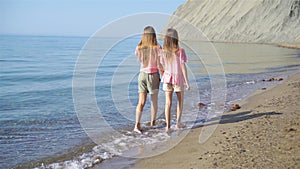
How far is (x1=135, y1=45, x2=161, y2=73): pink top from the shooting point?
7027mm

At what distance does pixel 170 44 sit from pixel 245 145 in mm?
2572

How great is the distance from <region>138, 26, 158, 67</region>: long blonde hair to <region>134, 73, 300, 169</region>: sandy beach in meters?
1.72

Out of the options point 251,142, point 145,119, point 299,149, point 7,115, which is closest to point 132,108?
point 145,119

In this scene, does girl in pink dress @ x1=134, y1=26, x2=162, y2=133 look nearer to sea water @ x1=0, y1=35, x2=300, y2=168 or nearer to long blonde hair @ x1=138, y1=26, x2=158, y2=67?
long blonde hair @ x1=138, y1=26, x2=158, y2=67

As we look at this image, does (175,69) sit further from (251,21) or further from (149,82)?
(251,21)

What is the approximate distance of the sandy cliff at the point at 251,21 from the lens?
58.5m

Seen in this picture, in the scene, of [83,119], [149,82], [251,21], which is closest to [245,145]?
[149,82]

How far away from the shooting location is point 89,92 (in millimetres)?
12734

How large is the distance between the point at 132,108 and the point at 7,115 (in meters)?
3.22

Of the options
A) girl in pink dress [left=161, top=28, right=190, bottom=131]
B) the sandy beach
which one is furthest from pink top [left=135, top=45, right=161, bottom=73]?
the sandy beach

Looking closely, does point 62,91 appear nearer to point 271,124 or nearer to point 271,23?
point 271,124

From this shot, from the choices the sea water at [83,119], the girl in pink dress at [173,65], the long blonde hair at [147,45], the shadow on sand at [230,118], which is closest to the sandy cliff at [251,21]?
the sea water at [83,119]

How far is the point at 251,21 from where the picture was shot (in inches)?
2527

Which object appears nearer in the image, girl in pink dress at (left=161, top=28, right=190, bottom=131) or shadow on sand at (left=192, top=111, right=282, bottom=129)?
girl in pink dress at (left=161, top=28, right=190, bottom=131)
